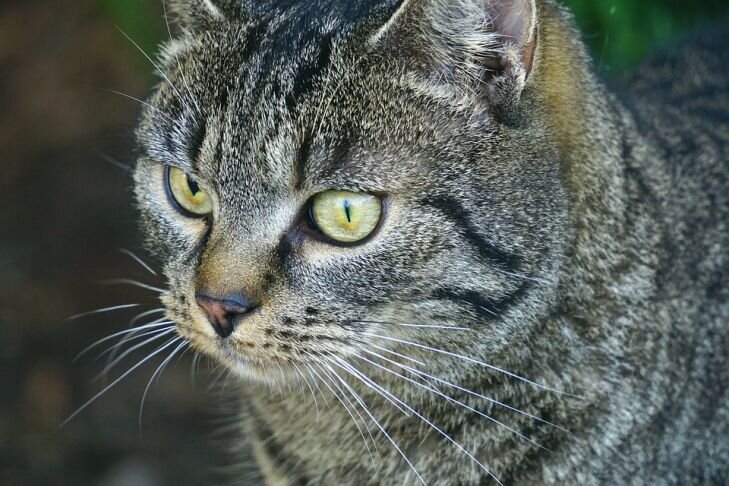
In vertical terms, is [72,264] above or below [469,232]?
below

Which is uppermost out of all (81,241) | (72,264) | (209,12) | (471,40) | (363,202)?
(209,12)

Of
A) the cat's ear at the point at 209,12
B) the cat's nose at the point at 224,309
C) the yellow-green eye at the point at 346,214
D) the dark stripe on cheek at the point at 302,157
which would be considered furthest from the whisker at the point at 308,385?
the cat's ear at the point at 209,12

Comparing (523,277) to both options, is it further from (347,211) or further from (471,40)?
(471,40)

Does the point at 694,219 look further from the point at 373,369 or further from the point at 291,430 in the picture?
the point at 291,430

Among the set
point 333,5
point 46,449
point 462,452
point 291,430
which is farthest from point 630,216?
point 46,449

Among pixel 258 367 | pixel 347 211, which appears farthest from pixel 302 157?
pixel 258 367

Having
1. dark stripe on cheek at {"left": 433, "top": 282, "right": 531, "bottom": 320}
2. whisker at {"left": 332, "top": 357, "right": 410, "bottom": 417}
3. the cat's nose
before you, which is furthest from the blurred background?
dark stripe on cheek at {"left": 433, "top": 282, "right": 531, "bottom": 320}

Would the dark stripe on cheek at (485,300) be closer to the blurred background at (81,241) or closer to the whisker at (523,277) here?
the whisker at (523,277)
